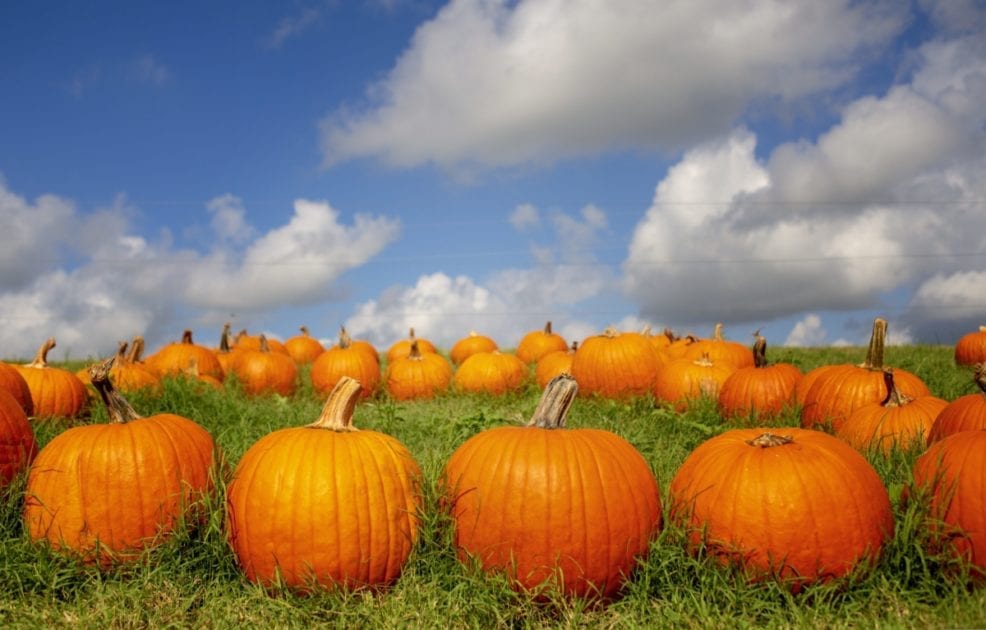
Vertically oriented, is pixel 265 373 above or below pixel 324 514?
above

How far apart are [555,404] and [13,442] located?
136 inches

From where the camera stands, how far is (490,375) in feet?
34.2

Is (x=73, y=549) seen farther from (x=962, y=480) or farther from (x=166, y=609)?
(x=962, y=480)

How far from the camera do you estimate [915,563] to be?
3.81m

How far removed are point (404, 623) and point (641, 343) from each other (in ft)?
21.8

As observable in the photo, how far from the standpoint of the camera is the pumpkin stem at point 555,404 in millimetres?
3964

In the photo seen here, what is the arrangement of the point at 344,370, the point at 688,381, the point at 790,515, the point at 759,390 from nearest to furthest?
the point at 790,515 → the point at 759,390 → the point at 688,381 → the point at 344,370

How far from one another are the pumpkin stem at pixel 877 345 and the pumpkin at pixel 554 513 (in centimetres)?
375

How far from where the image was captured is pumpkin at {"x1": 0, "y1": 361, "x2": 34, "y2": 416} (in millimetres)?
6120

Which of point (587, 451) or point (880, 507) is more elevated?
point (587, 451)

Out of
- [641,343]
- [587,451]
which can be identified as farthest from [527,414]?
[587,451]

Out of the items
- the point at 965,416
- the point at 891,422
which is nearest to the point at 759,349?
the point at 891,422

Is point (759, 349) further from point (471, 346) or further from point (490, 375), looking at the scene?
point (471, 346)

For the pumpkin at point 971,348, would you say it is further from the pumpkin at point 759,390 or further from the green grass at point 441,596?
the green grass at point 441,596
